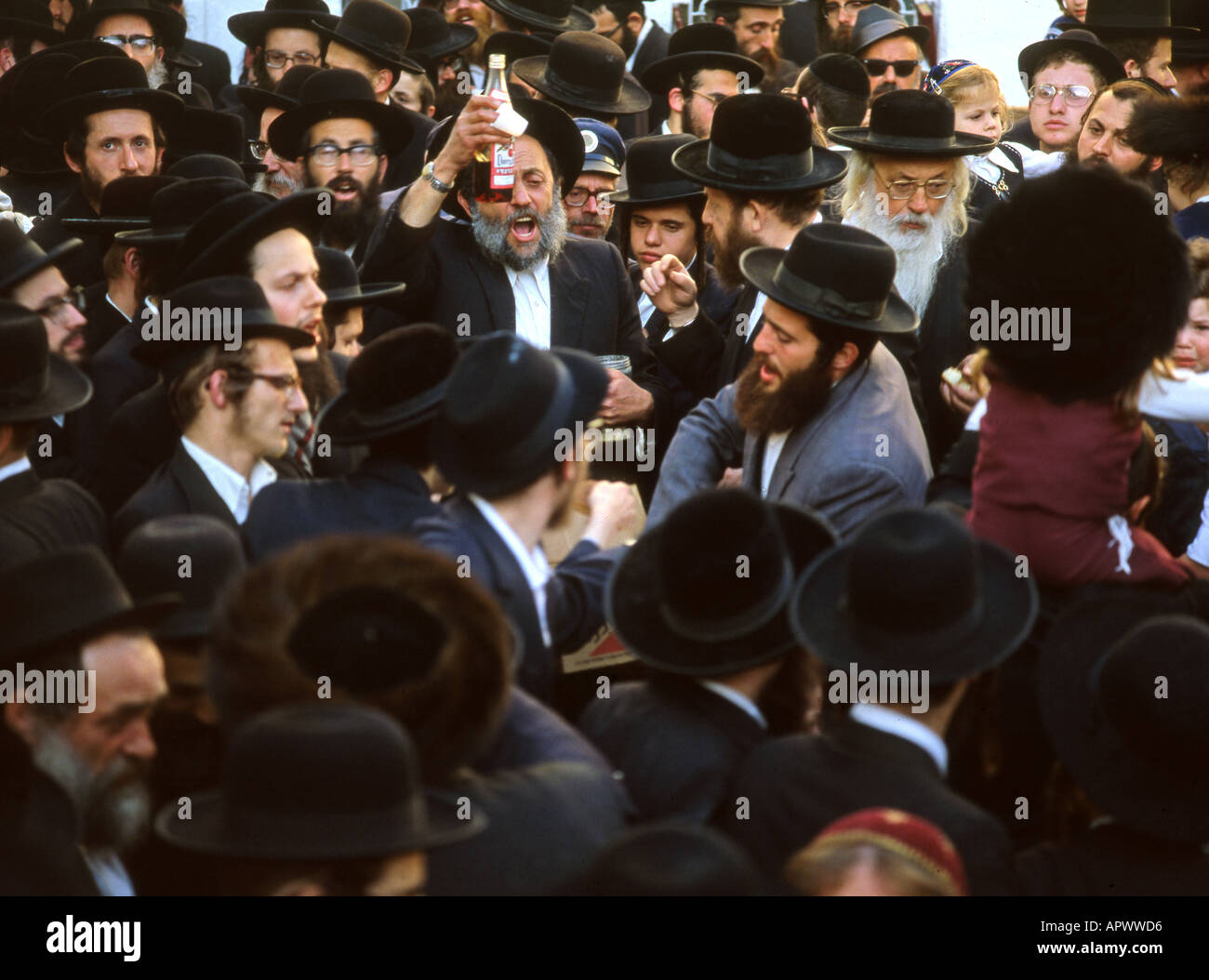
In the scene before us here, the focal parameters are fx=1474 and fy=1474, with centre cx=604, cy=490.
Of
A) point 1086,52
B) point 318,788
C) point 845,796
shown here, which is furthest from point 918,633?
point 1086,52

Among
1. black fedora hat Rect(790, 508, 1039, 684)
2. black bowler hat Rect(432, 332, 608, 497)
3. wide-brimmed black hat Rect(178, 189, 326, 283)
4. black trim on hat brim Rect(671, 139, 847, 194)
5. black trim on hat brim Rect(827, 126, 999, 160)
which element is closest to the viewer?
black fedora hat Rect(790, 508, 1039, 684)

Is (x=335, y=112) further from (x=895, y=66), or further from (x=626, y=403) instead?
(x=895, y=66)

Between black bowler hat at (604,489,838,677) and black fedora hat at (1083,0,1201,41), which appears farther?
black fedora hat at (1083,0,1201,41)

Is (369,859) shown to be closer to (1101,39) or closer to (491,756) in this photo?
(491,756)

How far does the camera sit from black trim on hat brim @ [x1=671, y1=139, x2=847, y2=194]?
18.3ft

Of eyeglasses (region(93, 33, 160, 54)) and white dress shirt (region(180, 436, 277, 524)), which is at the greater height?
eyeglasses (region(93, 33, 160, 54))

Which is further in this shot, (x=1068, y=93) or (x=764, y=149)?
(x=1068, y=93)

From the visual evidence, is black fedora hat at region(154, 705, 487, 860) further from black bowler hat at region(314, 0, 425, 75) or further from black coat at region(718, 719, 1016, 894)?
black bowler hat at region(314, 0, 425, 75)

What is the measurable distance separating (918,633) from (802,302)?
178cm

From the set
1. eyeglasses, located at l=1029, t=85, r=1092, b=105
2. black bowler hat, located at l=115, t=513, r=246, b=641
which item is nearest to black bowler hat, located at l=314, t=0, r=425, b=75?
eyeglasses, located at l=1029, t=85, r=1092, b=105

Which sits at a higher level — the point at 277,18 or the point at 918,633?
the point at 277,18

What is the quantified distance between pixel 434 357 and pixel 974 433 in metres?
A: 1.48

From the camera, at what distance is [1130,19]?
340 inches

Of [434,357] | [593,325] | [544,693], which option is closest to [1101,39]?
[593,325]
